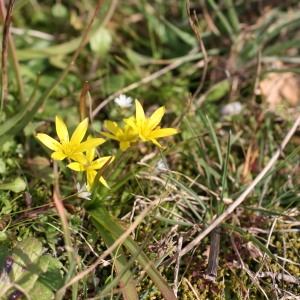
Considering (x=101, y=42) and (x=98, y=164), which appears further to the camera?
(x=101, y=42)

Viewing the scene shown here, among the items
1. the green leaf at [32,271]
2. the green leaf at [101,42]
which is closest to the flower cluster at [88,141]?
the green leaf at [32,271]

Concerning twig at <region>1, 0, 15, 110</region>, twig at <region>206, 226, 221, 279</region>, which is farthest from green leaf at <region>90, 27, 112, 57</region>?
twig at <region>206, 226, 221, 279</region>

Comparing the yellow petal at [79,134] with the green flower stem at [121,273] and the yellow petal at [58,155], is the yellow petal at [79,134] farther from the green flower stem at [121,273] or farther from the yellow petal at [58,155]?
the green flower stem at [121,273]

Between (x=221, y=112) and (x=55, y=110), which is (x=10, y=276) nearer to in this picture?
(x=55, y=110)

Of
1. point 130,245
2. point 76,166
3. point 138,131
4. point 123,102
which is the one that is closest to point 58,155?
point 76,166

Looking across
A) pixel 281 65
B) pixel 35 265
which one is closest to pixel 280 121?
pixel 281 65

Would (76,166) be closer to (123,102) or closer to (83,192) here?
(83,192)

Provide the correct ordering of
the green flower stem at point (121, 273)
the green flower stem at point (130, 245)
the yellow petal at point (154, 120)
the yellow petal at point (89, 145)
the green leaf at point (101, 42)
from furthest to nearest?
the green leaf at point (101, 42), the yellow petal at point (154, 120), the yellow petal at point (89, 145), the green flower stem at point (130, 245), the green flower stem at point (121, 273)

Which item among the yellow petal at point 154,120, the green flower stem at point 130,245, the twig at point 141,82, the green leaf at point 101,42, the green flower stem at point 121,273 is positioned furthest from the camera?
the green leaf at point 101,42
